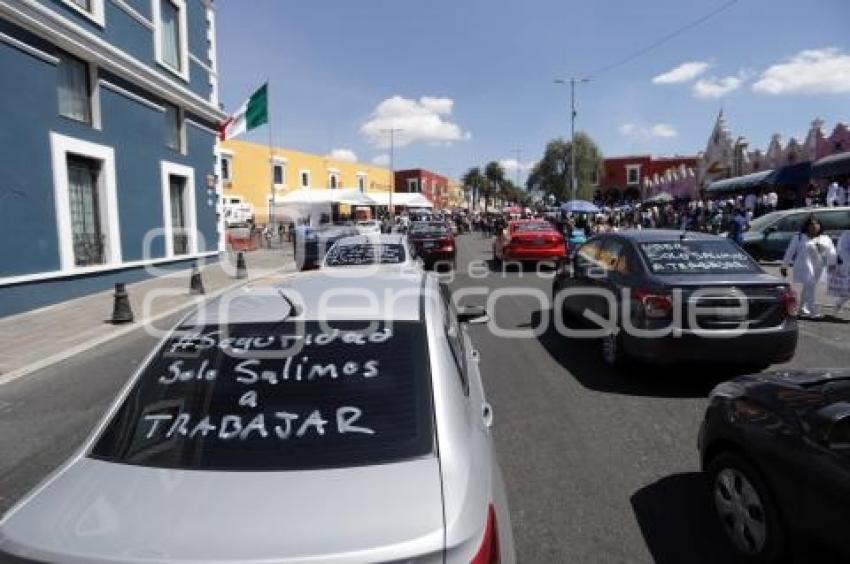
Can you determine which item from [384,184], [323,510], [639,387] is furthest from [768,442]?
[384,184]

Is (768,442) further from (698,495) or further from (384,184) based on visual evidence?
(384,184)

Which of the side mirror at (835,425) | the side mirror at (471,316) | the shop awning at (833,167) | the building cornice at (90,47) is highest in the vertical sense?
the building cornice at (90,47)

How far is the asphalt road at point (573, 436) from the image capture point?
3490 mm

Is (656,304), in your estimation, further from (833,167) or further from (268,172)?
(268,172)

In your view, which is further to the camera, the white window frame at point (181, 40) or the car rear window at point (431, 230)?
the car rear window at point (431, 230)

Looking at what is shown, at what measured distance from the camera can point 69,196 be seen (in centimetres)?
1341

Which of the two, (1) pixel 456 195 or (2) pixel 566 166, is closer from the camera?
(2) pixel 566 166

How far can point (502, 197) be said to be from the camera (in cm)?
10788

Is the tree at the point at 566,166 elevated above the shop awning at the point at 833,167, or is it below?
above

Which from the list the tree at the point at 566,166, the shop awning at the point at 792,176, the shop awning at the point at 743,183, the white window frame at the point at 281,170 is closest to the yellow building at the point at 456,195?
Answer: the tree at the point at 566,166

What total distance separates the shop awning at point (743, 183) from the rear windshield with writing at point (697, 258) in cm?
2541

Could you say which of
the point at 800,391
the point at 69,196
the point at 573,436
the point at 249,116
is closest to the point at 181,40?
the point at 249,116

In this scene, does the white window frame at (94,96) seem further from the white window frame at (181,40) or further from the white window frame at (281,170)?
the white window frame at (281,170)

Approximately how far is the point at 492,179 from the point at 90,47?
9220cm
